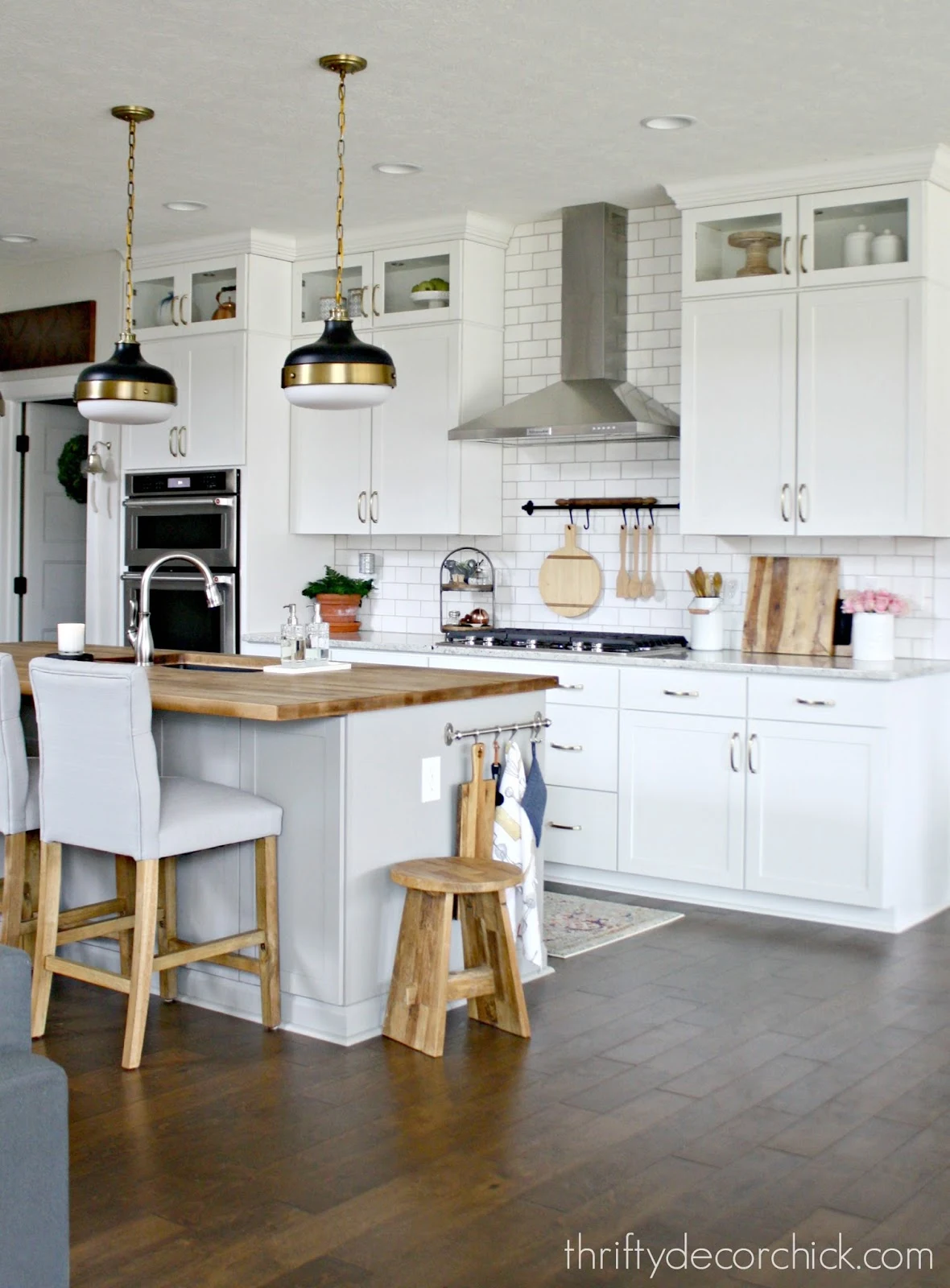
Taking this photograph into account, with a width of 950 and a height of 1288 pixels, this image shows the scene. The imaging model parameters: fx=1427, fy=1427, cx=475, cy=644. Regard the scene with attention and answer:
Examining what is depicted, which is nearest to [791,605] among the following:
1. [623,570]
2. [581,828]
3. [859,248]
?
[623,570]

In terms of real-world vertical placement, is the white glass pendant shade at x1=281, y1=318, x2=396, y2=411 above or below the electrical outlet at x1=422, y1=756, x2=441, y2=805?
above

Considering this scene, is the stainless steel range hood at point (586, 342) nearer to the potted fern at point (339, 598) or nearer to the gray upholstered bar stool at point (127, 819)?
the potted fern at point (339, 598)

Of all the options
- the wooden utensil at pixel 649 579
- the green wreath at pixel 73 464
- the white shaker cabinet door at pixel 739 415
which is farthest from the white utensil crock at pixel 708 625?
the green wreath at pixel 73 464

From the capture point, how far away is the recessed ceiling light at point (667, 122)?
191 inches

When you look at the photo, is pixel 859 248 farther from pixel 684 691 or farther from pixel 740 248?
pixel 684 691

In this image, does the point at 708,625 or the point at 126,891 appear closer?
the point at 126,891

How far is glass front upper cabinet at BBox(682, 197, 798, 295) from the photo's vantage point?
18.0 ft

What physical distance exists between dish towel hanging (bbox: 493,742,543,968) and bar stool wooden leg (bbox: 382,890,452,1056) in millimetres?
470

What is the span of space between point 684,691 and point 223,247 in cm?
324

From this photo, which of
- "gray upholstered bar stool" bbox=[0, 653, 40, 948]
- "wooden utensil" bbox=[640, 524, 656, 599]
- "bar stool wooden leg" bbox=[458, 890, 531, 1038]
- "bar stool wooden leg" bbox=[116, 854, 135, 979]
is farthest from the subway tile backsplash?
"gray upholstered bar stool" bbox=[0, 653, 40, 948]

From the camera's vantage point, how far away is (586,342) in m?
6.16

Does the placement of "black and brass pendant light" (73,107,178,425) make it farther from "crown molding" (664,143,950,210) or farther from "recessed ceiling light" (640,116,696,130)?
"crown molding" (664,143,950,210)

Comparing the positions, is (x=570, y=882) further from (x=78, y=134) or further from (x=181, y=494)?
(x=78, y=134)

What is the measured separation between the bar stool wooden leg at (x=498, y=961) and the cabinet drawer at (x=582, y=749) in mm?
1699
